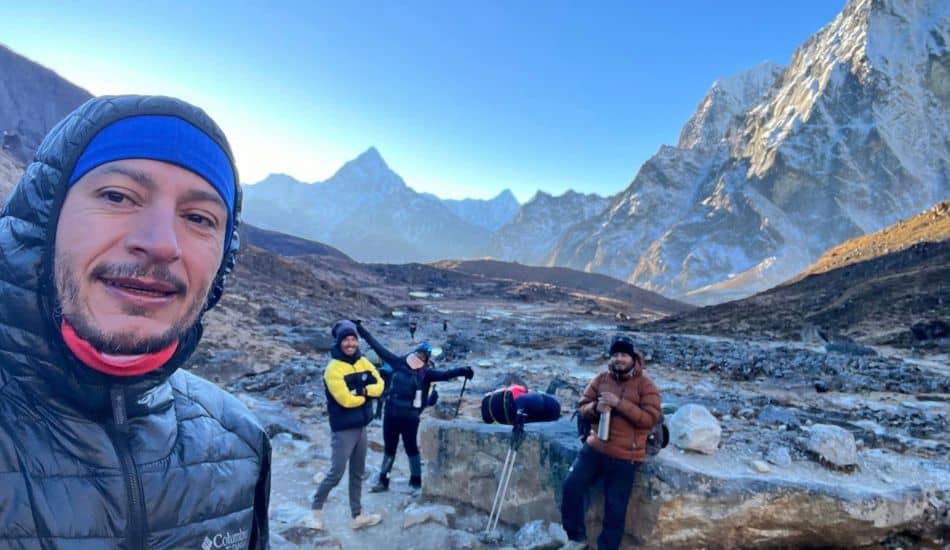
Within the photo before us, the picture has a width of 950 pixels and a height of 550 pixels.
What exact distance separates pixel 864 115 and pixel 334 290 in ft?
435

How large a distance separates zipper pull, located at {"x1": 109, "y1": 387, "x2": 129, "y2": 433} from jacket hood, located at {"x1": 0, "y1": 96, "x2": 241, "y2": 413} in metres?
0.01

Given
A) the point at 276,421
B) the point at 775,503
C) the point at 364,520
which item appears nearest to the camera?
the point at 775,503

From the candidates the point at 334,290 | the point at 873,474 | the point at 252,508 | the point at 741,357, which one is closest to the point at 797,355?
the point at 741,357

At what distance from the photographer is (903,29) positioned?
359 ft

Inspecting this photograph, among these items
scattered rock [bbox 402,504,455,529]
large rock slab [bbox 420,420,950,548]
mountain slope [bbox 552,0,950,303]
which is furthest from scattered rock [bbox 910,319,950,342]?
mountain slope [bbox 552,0,950,303]

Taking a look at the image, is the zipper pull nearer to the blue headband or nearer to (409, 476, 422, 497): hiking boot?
the blue headband

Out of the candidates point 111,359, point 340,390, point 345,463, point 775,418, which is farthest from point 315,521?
point 775,418

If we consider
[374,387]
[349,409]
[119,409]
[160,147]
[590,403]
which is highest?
[160,147]

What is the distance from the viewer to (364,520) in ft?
17.0

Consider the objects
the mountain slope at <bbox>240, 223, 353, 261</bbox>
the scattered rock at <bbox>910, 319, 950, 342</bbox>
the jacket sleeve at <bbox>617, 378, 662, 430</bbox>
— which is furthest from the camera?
the mountain slope at <bbox>240, 223, 353, 261</bbox>

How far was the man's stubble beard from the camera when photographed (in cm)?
116

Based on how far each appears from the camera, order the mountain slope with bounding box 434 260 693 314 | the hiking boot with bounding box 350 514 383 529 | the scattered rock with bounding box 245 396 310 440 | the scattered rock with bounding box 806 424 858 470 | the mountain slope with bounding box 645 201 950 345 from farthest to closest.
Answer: the mountain slope with bounding box 434 260 693 314 < the mountain slope with bounding box 645 201 950 345 < the scattered rock with bounding box 245 396 310 440 < the hiking boot with bounding box 350 514 383 529 < the scattered rock with bounding box 806 424 858 470

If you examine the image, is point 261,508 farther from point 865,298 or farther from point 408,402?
point 865,298

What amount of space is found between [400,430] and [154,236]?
5208mm
